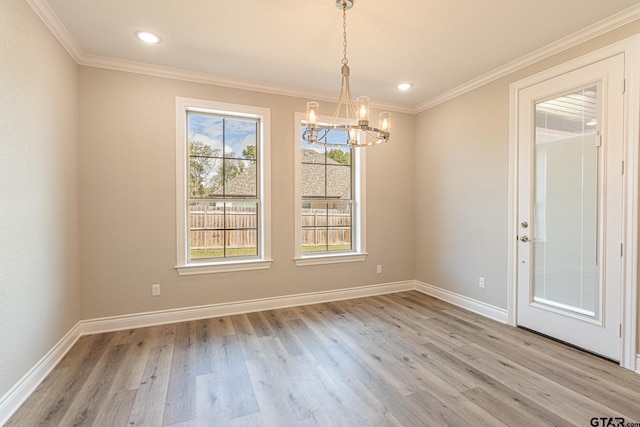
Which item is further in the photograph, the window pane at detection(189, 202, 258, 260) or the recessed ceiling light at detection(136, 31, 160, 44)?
the window pane at detection(189, 202, 258, 260)

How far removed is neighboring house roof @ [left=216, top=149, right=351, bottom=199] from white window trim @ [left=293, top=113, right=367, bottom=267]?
150mm

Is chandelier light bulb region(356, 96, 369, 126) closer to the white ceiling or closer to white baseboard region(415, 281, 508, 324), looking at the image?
the white ceiling

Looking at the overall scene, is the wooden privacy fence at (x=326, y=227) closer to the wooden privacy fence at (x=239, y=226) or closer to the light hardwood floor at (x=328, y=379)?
the wooden privacy fence at (x=239, y=226)

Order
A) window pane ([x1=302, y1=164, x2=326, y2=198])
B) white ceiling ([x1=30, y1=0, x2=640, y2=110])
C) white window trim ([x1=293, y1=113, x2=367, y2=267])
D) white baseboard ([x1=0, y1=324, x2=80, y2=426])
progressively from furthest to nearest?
window pane ([x1=302, y1=164, x2=326, y2=198]), white window trim ([x1=293, y1=113, x2=367, y2=267]), white ceiling ([x1=30, y1=0, x2=640, y2=110]), white baseboard ([x1=0, y1=324, x2=80, y2=426])

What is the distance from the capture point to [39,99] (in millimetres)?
2227

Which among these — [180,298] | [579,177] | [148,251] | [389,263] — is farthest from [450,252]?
[148,251]

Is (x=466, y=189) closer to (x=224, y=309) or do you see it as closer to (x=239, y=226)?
(x=239, y=226)

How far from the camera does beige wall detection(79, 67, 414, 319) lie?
3.00 metres

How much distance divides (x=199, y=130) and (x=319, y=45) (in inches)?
67.2

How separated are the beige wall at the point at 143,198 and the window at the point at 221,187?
0.09m

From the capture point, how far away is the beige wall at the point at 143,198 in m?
3.00

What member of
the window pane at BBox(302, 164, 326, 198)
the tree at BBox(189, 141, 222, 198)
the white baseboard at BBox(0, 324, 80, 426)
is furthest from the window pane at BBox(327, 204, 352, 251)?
the white baseboard at BBox(0, 324, 80, 426)

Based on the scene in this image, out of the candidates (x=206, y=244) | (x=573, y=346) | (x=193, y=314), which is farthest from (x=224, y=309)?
(x=573, y=346)

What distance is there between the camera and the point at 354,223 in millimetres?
4328
